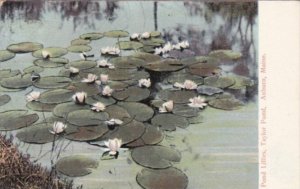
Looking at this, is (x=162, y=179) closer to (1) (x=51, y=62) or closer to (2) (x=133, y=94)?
(2) (x=133, y=94)

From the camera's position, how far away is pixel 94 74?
743 millimetres

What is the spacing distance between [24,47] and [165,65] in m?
0.22

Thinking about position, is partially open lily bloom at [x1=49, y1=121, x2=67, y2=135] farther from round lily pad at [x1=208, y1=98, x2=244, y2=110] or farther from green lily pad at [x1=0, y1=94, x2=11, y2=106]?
round lily pad at [x1=208, y1=98, x2=244, y2=110]

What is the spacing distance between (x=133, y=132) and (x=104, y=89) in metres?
0.08

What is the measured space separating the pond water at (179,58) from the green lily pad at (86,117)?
30mm

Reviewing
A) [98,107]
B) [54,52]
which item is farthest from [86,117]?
[54,52]

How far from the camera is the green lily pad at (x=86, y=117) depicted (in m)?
0.70

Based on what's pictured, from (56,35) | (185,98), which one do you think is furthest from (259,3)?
(56,35)

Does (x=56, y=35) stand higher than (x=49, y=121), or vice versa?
(x=56, y=35)

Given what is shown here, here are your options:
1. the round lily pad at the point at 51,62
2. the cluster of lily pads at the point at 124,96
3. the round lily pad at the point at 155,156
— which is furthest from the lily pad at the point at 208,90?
the round lily pad at the point at 51,62

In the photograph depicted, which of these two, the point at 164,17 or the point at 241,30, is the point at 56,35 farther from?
the point at 241,30

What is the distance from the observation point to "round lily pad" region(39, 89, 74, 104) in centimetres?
72

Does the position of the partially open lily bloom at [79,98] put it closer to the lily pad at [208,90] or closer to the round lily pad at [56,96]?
the round lily pad at [56,96]

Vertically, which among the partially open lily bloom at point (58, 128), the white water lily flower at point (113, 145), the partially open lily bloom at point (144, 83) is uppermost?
the partially open lily bloom at point (144, 83)
